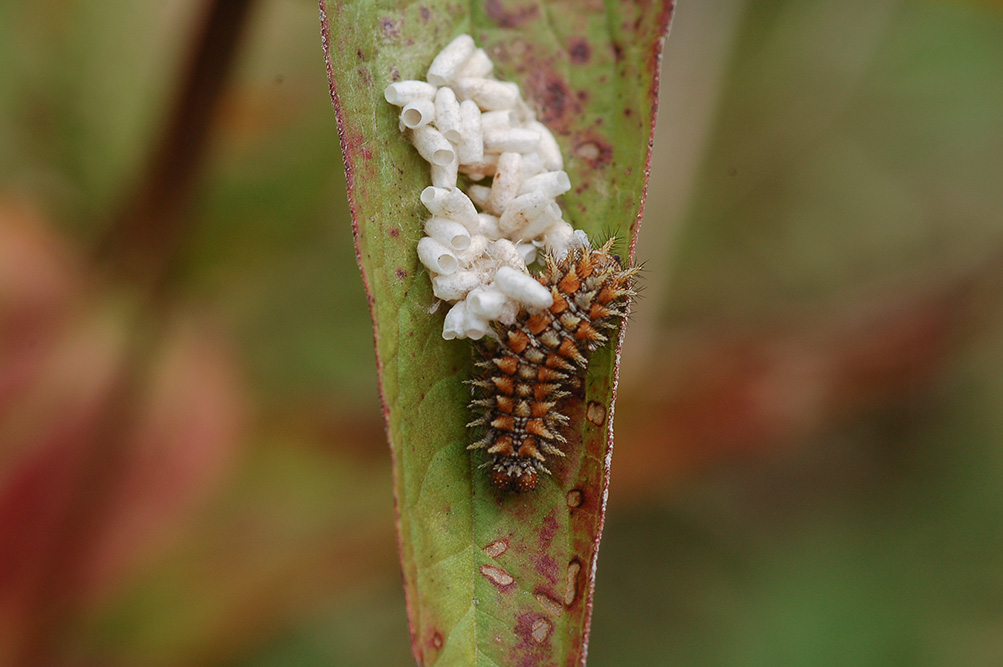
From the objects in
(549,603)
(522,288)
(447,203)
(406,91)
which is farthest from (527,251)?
(549,603)

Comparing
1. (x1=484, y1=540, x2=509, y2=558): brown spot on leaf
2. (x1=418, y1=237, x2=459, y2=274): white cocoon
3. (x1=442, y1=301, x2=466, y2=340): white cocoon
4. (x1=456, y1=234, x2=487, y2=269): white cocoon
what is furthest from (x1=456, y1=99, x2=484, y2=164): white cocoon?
(x1=484, y1=540, x2=509, y2=558): brown spot on leaf

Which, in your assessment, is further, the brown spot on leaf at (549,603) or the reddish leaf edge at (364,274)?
the brown spot on leaf at (549,603)

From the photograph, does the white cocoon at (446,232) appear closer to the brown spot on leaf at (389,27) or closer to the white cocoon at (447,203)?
the white cocoon at (447,203)

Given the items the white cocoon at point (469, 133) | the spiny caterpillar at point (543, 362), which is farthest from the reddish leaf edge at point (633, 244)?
the white cocoon at point (469, 133)

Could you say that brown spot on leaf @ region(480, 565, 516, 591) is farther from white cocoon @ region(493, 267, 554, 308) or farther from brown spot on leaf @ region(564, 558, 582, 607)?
white cocoon @ region(493, 267, 554, 308)

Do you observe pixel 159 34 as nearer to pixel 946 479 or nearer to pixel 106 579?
pixel 106 579
